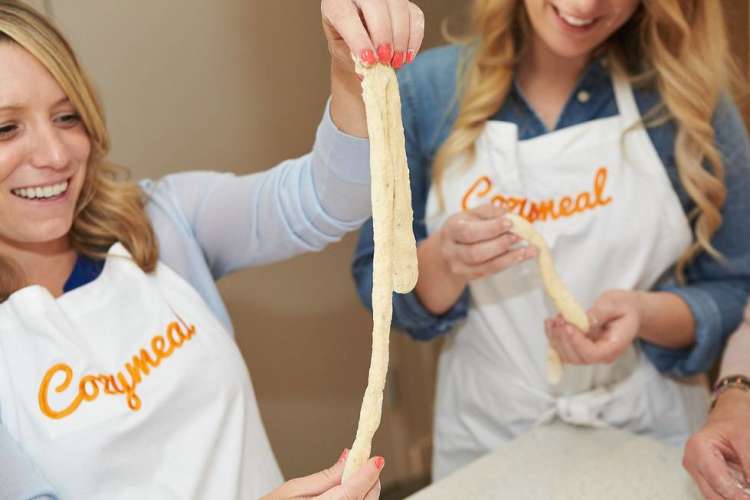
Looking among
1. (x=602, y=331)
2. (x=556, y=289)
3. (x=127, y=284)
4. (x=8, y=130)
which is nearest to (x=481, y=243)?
(x=556, y=289)

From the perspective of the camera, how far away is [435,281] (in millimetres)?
1142

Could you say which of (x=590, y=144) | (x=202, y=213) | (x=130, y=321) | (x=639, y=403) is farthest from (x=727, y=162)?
(x=130, y=321)

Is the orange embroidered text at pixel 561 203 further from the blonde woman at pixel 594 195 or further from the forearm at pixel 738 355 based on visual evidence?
the forearm at pixel 738 355

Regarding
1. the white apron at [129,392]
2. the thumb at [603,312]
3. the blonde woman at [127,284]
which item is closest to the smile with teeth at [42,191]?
the blonde woman at [127,284]

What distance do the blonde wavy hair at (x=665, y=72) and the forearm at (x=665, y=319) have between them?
3.3 inches

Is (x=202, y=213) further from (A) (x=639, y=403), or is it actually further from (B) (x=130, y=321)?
(A) (x=639, y=403)

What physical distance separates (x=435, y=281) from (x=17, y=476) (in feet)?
1.96

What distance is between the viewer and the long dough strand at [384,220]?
67cm

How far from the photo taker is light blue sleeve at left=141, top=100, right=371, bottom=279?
0.88 m

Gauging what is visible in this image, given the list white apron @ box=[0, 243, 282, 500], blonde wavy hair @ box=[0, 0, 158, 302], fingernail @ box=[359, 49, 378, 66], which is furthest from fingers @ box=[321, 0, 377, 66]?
white apron @ box=[0, 243, 282, 500]

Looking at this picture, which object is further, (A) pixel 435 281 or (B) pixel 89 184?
(A) pixel 435 281

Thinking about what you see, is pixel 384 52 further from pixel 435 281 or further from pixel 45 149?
pixel 435 281

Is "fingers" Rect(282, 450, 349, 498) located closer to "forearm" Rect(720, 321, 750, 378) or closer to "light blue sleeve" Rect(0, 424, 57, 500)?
"light blue sleeve" Rect(0, 424, 57, 500)

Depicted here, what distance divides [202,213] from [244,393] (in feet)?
0.79
